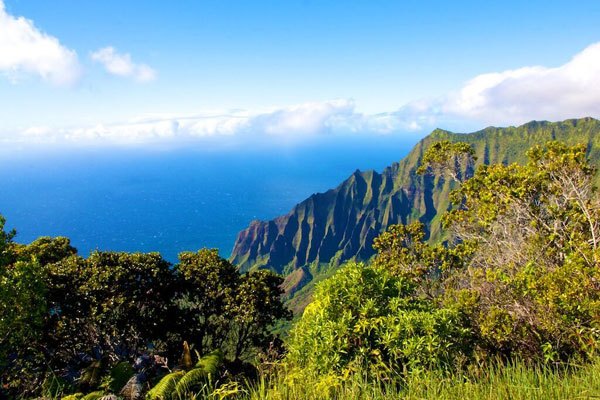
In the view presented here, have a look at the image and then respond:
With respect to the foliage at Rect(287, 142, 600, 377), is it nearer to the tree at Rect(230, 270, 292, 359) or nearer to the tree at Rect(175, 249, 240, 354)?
the tree at Rect(230, 270, 292, 359)

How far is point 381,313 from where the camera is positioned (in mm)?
10609

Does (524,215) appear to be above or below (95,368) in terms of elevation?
above

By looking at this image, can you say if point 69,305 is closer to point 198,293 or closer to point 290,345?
point 198,293

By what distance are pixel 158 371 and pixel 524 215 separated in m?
17.6

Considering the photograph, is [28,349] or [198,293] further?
[198,293]

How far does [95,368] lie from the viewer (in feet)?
47.2

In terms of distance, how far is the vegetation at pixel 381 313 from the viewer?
659 centimetres

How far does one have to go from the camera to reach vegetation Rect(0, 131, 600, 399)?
21.6 feet

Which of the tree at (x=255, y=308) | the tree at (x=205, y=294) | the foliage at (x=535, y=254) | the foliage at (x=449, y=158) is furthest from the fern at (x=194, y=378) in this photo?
the foliage at (x=449, y=158)

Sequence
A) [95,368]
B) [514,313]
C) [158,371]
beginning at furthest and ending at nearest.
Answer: [158,371], [95,368], [514,313]

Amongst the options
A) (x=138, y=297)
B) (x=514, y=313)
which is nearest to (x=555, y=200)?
(x=514, y=313)

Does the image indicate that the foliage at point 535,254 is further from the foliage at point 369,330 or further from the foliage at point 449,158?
the foliage at point 369,330

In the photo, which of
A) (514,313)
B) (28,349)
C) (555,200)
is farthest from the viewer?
(28,349)

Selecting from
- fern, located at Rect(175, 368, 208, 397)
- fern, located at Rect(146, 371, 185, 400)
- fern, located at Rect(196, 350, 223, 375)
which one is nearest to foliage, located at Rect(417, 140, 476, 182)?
fern, located at Rect(196, 350, 223, 375)
